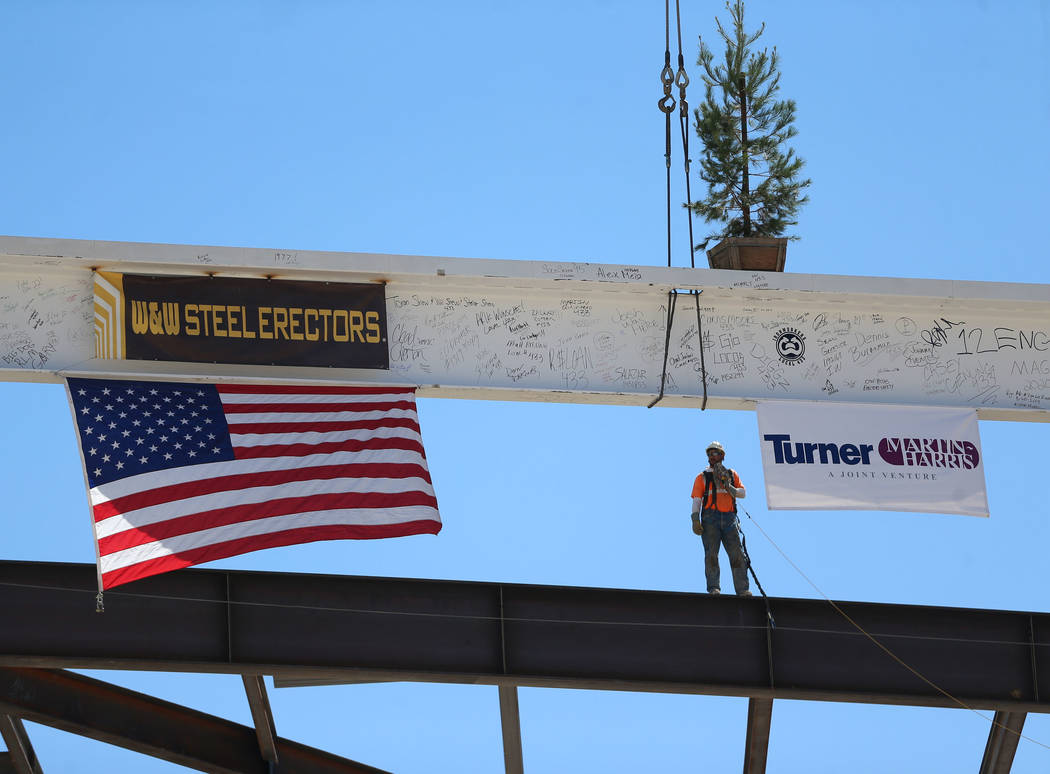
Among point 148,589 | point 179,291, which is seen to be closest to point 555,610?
point 148,589

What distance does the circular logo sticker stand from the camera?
15.8m

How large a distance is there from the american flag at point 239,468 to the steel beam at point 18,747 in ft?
18.8

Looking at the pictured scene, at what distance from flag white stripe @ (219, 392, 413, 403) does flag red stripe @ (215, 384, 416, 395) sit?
0.09 feet

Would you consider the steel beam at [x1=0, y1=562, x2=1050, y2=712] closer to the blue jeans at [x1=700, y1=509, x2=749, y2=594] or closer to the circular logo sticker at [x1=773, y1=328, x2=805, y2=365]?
the blue jeans at [x1=700, y1=509, x2=749, y2=594]

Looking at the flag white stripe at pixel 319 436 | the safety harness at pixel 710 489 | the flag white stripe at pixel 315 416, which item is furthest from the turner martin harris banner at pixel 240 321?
the safety harness at pixel 710 489

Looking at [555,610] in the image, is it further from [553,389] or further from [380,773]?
[380,773]

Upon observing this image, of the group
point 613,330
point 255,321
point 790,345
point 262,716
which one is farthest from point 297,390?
point 790,345

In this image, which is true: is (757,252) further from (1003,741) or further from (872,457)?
(1003,741)

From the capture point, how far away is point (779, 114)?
1817 centimetres

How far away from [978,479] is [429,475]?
6.06 metres

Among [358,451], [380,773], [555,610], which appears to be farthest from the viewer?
[380,773]

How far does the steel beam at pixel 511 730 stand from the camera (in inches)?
629

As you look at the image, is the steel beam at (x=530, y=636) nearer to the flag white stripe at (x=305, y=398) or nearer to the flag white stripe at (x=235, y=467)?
the flag white stripe at (x=235, y=467)

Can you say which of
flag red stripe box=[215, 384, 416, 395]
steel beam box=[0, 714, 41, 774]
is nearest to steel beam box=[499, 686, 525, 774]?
flag red stripe box=[215, 384, 416, 395]
